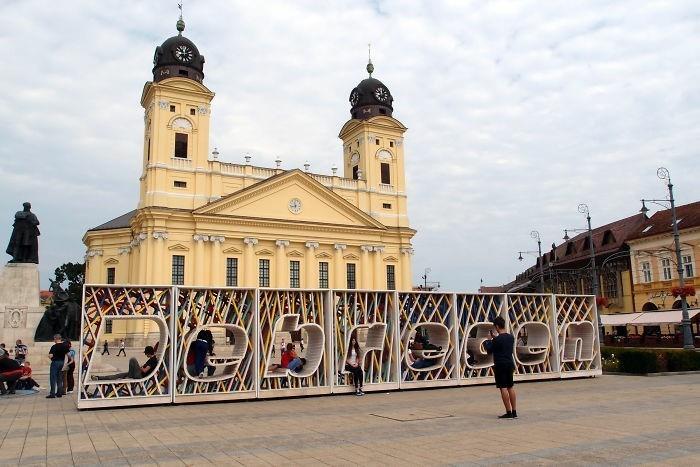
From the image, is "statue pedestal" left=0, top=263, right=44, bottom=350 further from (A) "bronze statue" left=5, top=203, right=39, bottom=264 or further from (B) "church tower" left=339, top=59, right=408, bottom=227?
(B) "church tower" left=339, top=59, right=408, bottom=227

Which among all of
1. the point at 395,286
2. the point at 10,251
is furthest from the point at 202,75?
the point at 10,251

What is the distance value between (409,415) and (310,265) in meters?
38.5

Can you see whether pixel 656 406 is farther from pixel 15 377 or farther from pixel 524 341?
pixel 15 377

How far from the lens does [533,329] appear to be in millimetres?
18250

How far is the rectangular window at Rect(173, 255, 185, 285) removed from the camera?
44719mm

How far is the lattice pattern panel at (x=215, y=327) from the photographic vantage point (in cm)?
1362

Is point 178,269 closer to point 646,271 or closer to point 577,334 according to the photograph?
point 577,334

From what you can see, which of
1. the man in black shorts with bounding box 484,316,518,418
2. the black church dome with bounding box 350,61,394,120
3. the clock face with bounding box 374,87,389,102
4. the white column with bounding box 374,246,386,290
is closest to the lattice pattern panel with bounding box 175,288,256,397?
the man in black shorts with bounding box 484,316,518,418

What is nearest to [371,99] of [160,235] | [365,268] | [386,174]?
[386,174]

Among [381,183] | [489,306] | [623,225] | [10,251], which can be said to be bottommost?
[489,306]

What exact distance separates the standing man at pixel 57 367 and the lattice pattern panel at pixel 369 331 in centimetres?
710

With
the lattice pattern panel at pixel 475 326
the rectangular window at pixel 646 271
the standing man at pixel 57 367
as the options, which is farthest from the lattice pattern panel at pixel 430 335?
the rectangular window at pixel 646 271

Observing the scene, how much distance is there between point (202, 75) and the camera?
161ft

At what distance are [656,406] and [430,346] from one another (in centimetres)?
643
